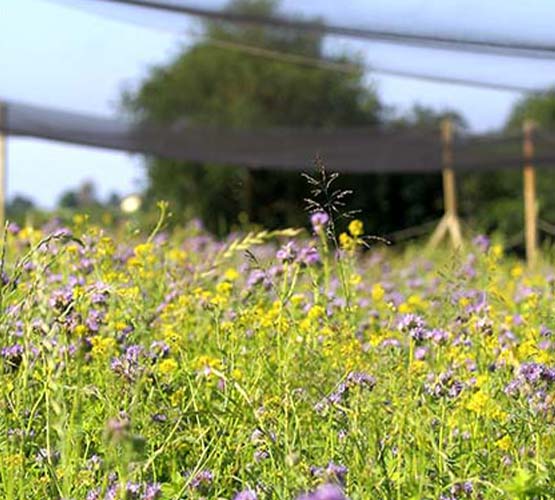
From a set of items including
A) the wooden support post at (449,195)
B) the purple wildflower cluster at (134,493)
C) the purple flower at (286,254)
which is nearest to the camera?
the purple wildflower cluster at (134,493)

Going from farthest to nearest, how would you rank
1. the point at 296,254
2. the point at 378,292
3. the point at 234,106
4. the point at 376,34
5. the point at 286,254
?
the point at 234,106 < the point at 376,34 < the point at 378,292 < the point at 296,254 < the point at 286,254

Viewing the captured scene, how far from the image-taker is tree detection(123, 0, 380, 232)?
16.6 m

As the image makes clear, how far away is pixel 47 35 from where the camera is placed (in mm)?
5672

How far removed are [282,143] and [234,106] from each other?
30.8 ft

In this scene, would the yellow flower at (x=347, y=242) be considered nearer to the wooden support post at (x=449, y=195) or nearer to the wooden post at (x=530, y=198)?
the wooden post at (x=530, y=198)

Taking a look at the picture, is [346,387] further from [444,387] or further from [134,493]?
[134,493]

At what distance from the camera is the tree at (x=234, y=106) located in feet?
54.4

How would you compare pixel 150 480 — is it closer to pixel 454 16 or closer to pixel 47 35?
pixel 454 16

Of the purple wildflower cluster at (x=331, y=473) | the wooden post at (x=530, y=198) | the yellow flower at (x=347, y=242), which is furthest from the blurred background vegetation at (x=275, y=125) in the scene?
the purple wildflower cluster at (x=331, y=473)

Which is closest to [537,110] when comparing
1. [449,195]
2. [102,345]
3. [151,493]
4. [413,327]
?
[449,195]

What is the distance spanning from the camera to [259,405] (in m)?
1.62

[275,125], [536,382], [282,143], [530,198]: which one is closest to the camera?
[536,382]

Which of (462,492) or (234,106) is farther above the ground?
(234,106)

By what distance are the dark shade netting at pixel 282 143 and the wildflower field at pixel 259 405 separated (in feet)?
16.2
